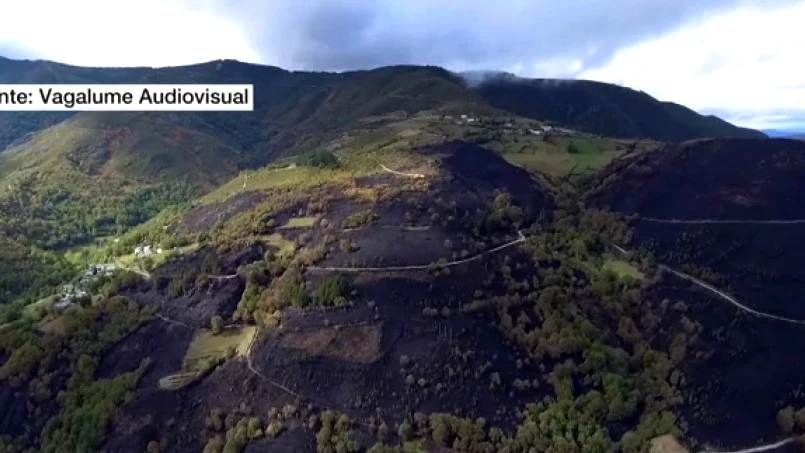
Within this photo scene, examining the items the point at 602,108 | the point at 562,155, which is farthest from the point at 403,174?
the point at 602,108

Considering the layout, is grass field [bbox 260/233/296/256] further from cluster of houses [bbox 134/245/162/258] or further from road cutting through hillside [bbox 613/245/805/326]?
road cutting through hillside [bbox 613/245/805/326]

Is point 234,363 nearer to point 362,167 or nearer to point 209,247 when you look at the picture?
point 209,247

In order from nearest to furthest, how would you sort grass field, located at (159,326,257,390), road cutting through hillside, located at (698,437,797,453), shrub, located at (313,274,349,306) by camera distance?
road cutting through hillside, located at (698,437,797,453), grass field, located at (159,326,257,390), shrub, located at (313,274,349,306)

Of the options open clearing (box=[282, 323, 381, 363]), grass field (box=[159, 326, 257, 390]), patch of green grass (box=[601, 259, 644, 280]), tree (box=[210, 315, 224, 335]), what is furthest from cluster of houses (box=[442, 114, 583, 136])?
grass field (box=[159, 326, 257, 390])

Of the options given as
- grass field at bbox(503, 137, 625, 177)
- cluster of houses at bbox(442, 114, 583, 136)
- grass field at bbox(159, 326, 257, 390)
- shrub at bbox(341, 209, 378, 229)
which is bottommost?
grass field at bbox(159, 326, 257, 390)

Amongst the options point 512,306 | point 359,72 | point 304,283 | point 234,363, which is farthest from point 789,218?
point 359,72

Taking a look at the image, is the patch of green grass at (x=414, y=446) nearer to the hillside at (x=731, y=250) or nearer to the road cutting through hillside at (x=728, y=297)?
the hillside at (x=731, y=250)
